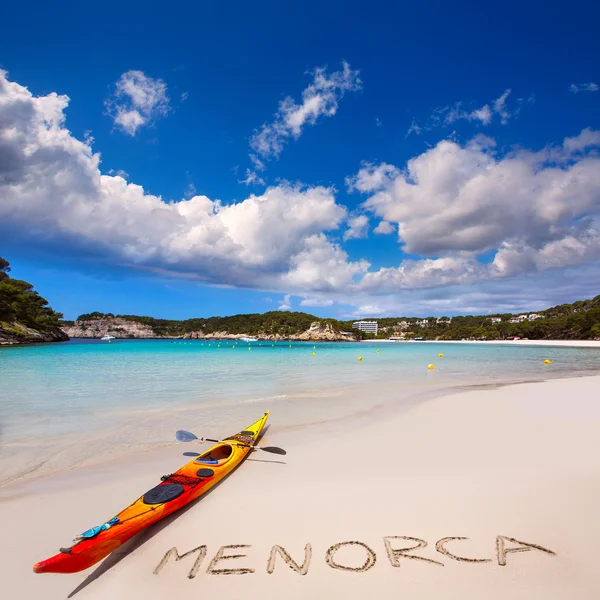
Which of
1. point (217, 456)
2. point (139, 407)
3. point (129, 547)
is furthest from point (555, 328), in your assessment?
point (129, 547)

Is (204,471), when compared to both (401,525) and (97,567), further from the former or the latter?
(401,525)

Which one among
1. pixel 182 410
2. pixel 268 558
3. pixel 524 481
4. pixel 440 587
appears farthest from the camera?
pixel 182 410

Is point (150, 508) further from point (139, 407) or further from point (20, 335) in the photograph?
point (20, 335)

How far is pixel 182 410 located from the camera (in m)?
12.9

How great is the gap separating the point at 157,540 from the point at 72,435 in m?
7.06

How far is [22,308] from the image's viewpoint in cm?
8781

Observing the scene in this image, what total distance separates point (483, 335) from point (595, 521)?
540ft

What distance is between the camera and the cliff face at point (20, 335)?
7159 centimetres

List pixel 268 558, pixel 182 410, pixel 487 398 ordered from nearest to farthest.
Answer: pixel 268 558, pixel 182 410, pixel 487 398

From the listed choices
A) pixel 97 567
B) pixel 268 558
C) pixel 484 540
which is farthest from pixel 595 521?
pixel 97 567

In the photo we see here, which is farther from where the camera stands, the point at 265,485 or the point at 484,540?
the point at 265,485

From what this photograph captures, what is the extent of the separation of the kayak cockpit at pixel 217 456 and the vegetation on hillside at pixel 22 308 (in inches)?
3584

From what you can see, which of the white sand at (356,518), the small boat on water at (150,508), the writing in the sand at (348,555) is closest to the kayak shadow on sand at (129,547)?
the white sand at (356,518)

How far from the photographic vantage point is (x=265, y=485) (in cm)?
618
